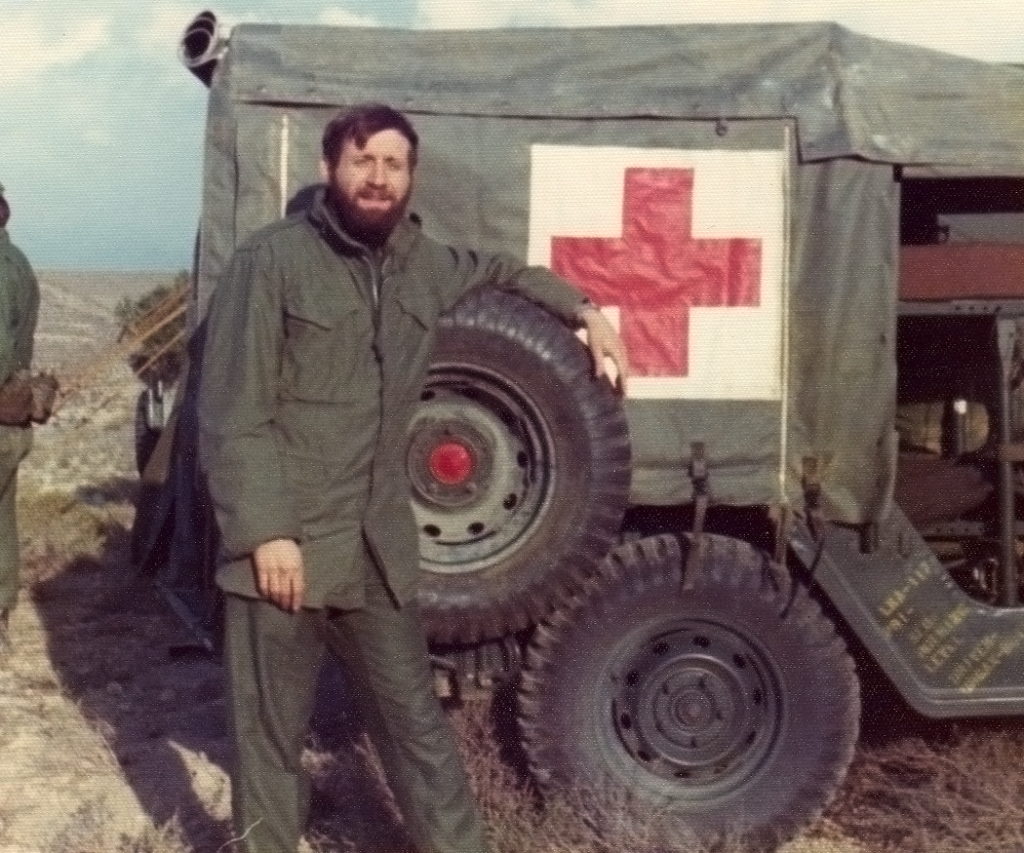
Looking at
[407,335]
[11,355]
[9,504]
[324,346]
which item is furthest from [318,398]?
[9,504]

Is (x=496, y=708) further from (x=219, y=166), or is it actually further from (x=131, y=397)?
(x=131, y=397)

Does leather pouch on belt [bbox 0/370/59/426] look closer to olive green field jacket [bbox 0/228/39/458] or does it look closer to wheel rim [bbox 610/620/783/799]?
olive green field jacket [bbox 0/228/39/458]

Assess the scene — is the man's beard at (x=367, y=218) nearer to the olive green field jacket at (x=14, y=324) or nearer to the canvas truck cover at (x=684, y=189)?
the canvas truck cover at (x=684, y=189)

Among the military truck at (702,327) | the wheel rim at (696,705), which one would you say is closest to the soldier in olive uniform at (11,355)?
the military truck at (702,327)

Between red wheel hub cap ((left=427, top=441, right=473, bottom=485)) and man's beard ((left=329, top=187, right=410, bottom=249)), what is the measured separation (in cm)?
87

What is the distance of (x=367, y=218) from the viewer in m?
3.68

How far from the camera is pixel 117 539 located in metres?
10.6

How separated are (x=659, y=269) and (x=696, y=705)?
1.34 metres

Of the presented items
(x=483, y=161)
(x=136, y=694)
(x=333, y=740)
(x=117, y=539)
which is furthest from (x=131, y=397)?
(x=483, y=161)

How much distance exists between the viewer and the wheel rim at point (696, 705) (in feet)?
15.6

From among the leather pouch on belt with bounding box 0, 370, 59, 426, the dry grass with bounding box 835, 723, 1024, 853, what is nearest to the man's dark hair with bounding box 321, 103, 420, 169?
the dry grass with bounding box 835, 723, 1024, 853

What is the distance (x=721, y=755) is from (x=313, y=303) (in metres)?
2.07

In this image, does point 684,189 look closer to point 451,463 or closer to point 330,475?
point 451,463

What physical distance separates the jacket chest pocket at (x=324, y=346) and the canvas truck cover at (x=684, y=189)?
3.29 feet
